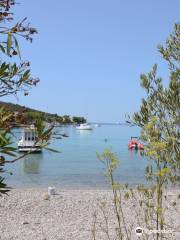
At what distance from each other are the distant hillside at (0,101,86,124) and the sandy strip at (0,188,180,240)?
4833 millimetres

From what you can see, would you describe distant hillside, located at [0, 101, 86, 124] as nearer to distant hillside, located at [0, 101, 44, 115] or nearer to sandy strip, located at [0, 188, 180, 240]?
distant hillside, located at [0, 101, 44, 115]

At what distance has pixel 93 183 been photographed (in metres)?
25.4

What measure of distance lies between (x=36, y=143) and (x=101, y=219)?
9.64 metres

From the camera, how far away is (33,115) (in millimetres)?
1829

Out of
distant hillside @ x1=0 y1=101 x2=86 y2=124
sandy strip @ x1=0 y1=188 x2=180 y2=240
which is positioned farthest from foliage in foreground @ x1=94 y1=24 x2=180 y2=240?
sandy strip @ x1=0 y1=188 x2=180 y2=240

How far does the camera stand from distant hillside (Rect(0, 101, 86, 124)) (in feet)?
5.94

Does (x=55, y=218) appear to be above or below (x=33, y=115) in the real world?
below

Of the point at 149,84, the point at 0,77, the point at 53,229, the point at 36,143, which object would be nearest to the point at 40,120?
the point at 36,143

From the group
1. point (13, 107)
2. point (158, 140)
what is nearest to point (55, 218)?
point (158, 140)

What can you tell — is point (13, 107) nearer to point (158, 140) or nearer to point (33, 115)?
point (33, 115)

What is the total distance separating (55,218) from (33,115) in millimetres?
10226

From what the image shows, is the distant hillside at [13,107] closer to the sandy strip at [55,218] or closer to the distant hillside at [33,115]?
the distant hillside at [33,115]

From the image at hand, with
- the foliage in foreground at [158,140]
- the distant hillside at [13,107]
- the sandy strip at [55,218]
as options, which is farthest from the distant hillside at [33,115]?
A: the sandy strip at [55,218]

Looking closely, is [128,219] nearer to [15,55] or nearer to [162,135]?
[162,135]
